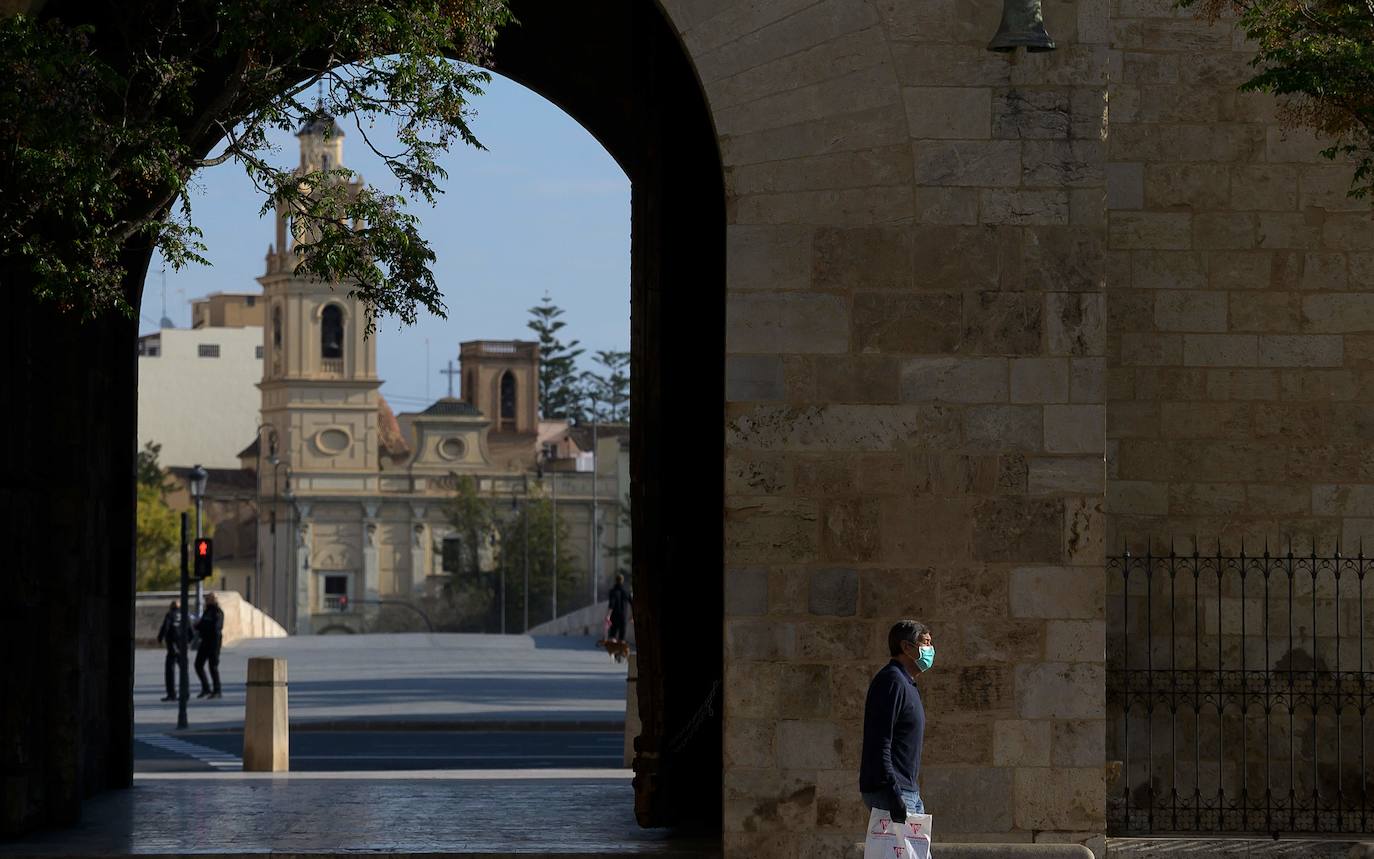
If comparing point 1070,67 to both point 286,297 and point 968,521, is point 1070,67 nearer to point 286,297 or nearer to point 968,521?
point 968,521

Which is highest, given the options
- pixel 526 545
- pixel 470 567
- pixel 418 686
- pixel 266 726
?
pixel 266 726

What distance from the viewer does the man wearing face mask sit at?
8875mm

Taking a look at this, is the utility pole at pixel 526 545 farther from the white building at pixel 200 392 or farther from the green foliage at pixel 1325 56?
the green foliage at pixel 1325 56

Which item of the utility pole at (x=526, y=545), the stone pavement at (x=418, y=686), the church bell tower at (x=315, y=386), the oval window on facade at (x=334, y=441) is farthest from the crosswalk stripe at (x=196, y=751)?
the oval window on facade at (x=334, y=441)

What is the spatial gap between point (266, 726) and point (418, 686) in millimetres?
17268

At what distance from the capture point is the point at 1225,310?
13.3 meters

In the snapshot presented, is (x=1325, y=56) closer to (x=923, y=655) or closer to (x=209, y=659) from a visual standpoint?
(x=923, y=655)

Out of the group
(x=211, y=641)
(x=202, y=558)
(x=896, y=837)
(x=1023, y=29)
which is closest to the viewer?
(x=896, y=837)

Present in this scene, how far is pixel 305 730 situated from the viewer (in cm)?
2580

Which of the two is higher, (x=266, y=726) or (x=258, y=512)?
(x=266, y=726)

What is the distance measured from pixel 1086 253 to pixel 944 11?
1502 mm

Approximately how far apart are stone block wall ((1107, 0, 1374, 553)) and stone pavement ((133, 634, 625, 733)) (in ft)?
46.1

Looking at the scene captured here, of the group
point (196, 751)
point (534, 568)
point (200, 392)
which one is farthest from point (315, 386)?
point (196, 751)

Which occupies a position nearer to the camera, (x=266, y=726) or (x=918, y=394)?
(x=918, y=394)
